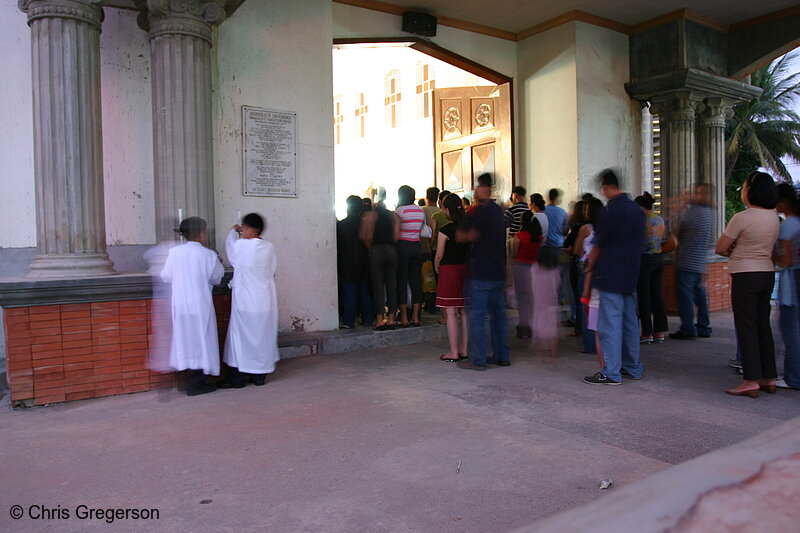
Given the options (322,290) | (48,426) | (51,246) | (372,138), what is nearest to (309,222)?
(322,290)

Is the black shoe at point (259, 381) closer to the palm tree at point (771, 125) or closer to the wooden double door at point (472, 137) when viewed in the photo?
the wooden double door at point (472, 137)

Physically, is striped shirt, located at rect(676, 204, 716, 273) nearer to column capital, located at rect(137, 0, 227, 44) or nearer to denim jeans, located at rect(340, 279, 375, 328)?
denim jeans, located at rect(340, 279, 375, 328)

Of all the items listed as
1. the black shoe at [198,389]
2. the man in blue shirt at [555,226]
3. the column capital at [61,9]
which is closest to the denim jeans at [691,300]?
the man in blue shirt at [555,226]

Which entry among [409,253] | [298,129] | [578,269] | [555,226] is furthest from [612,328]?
[298,129]

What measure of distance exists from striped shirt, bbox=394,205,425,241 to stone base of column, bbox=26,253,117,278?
330cm

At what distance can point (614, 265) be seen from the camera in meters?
4.86

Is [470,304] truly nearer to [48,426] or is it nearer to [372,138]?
[48,426]

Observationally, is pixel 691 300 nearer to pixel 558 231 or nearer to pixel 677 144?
pixel 558 231

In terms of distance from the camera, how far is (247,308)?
510 centimetres

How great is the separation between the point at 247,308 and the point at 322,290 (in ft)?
6.03

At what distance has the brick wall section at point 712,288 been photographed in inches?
361

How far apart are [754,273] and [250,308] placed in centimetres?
399

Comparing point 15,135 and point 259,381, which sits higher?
point 15,135

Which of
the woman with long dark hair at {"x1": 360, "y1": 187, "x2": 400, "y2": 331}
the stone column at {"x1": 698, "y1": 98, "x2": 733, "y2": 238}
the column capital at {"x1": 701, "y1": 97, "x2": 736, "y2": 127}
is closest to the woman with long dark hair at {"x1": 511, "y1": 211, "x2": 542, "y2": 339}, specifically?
the woman with long dark hair at {"x1": 360, "y1": 187, "x2": 400, "y2": 331}
